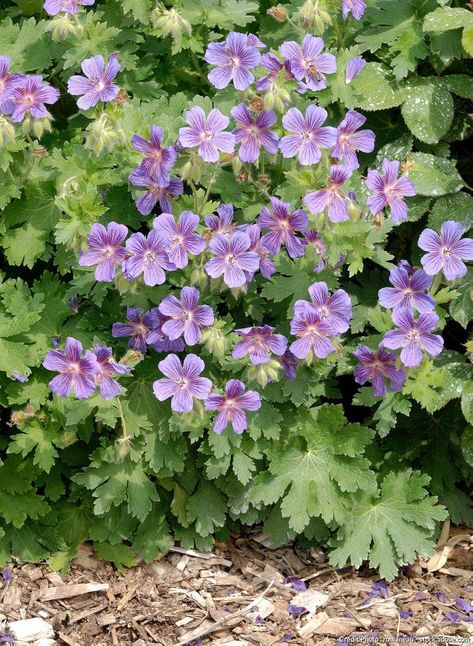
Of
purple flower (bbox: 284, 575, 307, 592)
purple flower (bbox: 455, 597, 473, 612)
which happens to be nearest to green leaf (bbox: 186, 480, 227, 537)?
purple flower (bbox: 284, 575, 307, 592)

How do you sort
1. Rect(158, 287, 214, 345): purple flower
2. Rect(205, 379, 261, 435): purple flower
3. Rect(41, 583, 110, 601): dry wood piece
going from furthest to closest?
1. Rect(41, 583, 110, 601): dry wood piece
2. Rect(205, 379, 261, 435): purple flower
3. Rect(158, 287, 214, 345): purple flower

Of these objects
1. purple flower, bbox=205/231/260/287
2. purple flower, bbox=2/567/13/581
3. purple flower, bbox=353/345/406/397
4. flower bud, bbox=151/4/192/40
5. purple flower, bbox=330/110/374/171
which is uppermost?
flower bud, bbox=151/4/192/40

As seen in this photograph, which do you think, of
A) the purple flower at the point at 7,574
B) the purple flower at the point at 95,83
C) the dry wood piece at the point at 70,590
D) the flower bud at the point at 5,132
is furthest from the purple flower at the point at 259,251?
the purple flower at the point at 7,574

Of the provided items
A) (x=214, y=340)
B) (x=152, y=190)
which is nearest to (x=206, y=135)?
(x=152, y=190)

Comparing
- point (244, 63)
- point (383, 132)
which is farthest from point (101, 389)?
point (383, 132)

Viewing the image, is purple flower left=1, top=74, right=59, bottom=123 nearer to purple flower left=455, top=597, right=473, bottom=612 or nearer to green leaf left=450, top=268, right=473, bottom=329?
green leaf left=450, top=268, right=473, bottom=329
